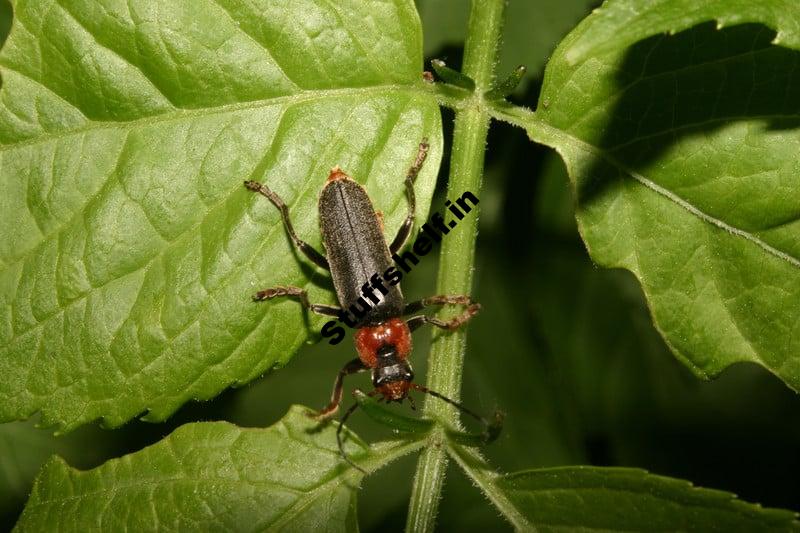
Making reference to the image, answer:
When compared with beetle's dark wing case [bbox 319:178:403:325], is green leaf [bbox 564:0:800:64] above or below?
below

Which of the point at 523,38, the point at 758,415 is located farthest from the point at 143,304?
the point at 758,415

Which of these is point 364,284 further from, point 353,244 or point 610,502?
point 610,502

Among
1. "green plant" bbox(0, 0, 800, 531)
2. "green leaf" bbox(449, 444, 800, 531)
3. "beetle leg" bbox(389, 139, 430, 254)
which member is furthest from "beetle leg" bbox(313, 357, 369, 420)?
"beetle leg" bbox(389, 139, 430, 254)

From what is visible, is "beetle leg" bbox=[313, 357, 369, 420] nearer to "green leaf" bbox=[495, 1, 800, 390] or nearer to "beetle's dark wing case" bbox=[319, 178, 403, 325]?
"beetle's dark wing case" bbox=[319, 178, 403, 325]

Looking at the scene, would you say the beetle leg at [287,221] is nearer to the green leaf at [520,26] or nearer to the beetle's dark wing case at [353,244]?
the beetle's dark wing case at [353,244]

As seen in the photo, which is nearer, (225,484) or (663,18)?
(663,18)

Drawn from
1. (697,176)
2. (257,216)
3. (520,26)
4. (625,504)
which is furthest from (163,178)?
(520,26)

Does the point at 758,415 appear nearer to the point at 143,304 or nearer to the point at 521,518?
the point at 521,518

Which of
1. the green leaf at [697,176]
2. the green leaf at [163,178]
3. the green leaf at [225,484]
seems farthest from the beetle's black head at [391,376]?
the green leaf at [697,176]
